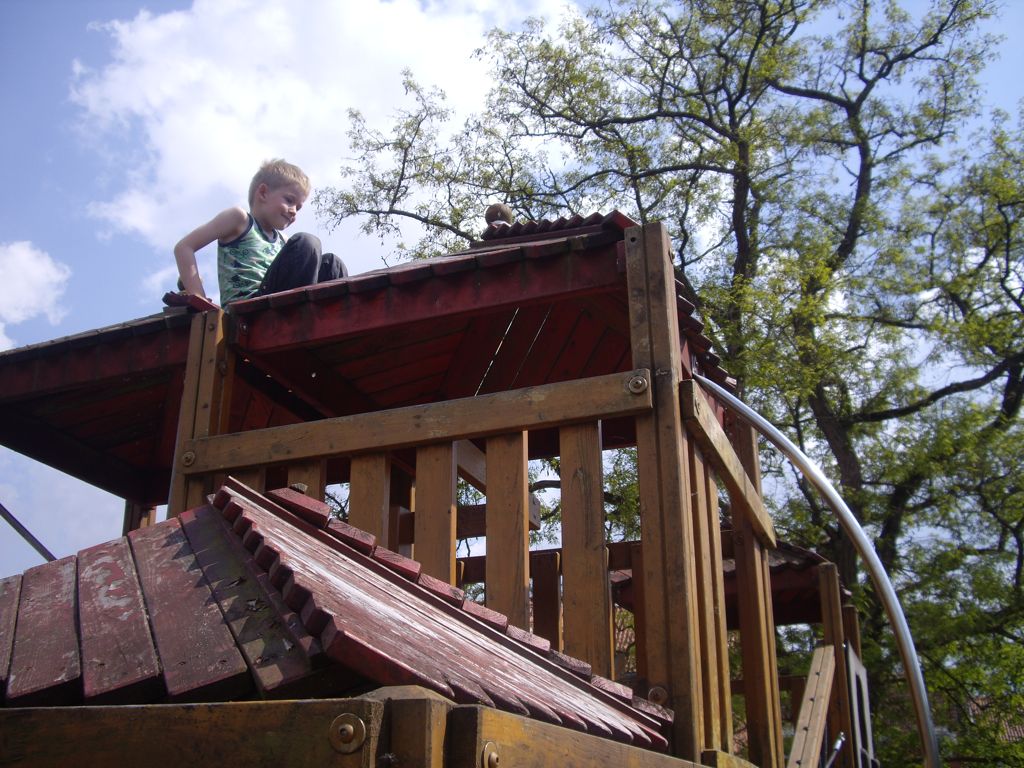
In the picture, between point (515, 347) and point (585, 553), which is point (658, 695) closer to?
point (585, 553)

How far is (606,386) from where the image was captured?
4250mm

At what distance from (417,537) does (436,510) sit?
142 mm

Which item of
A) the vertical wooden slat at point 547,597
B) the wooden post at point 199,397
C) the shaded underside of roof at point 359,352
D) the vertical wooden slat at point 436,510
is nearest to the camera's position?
the vertical wooden slat at point 436,510

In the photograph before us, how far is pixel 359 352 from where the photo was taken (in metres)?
6.05

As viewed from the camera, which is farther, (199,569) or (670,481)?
(670,481)

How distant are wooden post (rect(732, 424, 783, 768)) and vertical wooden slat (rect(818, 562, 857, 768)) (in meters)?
1.87

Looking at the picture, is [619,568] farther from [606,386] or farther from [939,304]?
[939,304]

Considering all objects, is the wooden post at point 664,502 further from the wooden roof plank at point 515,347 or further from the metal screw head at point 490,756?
the metal screw head at point 490,756

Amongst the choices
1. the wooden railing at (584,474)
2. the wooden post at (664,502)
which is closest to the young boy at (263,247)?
the wooden railing at (584,474)

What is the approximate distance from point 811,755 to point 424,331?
3.14 meters

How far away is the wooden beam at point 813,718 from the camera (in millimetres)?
5566

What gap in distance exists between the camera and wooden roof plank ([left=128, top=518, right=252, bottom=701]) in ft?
6.33

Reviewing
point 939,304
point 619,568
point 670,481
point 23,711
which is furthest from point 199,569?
point 939,304

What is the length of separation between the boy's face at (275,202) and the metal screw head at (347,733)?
16.6 ft
